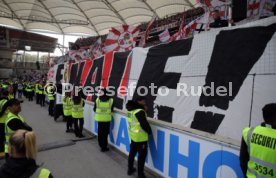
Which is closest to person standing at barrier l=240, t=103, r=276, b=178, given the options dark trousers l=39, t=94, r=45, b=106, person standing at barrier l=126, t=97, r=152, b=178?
person standing at barrier l=126, t=97, r=152, b=178

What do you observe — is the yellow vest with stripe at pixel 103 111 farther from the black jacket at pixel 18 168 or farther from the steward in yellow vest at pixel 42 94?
the steward in yellow vest at pixel 42 94

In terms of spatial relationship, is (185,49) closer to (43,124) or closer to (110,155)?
(110,155)

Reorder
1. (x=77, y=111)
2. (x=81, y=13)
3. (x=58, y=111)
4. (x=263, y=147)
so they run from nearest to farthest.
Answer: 1. (x=263, y=147)
2. (x=77, y=111)
3. (x=58, y=111)
4. (x=81, y=13)

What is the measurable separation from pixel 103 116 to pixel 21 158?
4.34m

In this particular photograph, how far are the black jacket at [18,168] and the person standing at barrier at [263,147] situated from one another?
2.13 m

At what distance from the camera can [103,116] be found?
652cm

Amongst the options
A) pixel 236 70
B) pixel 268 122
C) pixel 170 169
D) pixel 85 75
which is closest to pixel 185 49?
pixel 236 70

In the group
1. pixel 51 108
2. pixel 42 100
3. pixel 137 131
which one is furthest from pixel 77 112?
pixel 42 100

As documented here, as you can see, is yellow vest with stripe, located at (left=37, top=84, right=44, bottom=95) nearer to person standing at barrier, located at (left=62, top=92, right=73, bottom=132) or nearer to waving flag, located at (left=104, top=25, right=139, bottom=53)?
person standing at barrier, located at (left=62, top=92, right=73, bottom=132)

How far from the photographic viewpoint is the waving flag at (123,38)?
9109 millimetres

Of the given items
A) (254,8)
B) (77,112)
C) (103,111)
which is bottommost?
(77,112)

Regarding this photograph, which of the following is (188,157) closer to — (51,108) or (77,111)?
(77,111)

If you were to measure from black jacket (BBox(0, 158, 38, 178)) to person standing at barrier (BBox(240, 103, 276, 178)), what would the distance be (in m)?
2.13

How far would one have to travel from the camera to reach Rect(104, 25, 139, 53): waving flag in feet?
29.9
